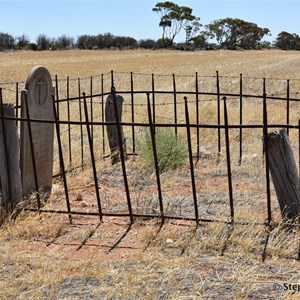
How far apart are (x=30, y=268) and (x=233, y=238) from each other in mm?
1601

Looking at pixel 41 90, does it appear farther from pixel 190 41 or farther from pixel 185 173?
pixel 190 41

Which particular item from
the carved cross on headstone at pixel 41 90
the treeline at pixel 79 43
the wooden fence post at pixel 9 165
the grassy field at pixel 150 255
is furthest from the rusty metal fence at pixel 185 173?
the treeline at pixel 79 43

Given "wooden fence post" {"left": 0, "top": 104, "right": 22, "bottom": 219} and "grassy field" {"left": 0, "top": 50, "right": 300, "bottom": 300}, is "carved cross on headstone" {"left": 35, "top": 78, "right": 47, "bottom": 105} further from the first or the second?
"grassy field" {"left": 0, "top": 50, "right": 300, "bottom": 300}

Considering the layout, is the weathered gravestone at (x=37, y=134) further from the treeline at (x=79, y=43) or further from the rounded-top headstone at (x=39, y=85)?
the treeline at (x=79, y=43)

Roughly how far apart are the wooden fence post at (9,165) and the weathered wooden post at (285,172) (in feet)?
7.76

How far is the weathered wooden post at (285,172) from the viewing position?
4.43 m

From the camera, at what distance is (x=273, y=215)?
4805 mm

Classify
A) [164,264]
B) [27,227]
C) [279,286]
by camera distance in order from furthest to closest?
1. [27,227]
2. [164,264]
3. [279,286]

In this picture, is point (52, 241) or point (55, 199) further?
point (55, 199)

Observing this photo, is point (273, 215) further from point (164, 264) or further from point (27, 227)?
point (27, 227)

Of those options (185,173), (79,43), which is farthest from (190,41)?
(185,173)

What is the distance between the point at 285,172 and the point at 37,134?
2631 millimetres

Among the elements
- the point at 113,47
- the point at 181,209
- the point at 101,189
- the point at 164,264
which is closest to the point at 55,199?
the point at 101,189

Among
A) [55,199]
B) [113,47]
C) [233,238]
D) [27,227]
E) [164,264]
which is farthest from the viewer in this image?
[113,47]
